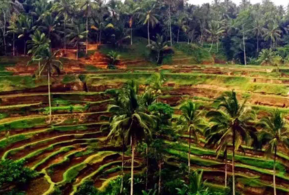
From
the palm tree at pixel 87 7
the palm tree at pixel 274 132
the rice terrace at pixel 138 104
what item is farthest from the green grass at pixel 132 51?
the palm tree at pixel 274 132

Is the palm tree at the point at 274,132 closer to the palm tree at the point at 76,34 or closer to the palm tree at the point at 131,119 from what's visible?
the palm tree at the point at 131,119

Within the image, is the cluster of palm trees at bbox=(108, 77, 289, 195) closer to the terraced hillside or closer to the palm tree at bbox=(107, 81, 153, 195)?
the palm tree at bbox=(107, 81, 153, 195)

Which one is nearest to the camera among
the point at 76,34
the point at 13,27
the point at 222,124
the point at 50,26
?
the point at 222,124

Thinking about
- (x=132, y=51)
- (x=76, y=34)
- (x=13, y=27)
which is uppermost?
(x=13, y=27)

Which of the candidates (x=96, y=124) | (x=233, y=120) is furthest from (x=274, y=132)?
(x=96, y=124)

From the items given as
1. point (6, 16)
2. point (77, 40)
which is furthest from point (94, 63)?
point (6, 16)

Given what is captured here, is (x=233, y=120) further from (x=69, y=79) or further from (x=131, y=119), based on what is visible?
(x=69, y=79)

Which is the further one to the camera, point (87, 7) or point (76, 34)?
point (87, 7)
